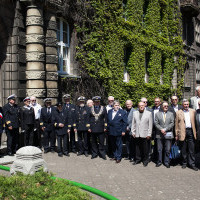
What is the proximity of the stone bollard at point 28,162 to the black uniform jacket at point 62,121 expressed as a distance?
3527 millimetres

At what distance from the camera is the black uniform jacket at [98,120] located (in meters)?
9.05

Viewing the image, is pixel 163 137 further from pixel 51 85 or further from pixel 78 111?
pixel 51 85

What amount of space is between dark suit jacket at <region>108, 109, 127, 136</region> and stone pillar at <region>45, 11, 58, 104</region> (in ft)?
11.8

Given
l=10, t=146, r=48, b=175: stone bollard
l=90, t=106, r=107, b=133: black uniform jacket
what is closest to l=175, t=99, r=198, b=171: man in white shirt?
l=90, t=106, r=107, b=133: black uniform jacket

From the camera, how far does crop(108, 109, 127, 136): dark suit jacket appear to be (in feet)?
28.7

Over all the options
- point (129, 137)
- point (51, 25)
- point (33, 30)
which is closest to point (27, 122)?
point (129, 137)

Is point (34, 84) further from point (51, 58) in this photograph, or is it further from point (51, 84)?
point (51, 58)

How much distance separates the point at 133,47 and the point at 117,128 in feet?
28.6

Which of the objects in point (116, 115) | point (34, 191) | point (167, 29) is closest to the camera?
point (34, 191)

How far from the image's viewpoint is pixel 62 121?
9.41m

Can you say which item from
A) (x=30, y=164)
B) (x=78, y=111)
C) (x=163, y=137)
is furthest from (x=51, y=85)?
(x=30, y=164)

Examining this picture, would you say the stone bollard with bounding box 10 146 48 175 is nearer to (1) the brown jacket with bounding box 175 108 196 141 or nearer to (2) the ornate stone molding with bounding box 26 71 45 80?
(1) the brown jacket with bounding box 175 108 196 141

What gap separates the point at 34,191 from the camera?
4.50 metres

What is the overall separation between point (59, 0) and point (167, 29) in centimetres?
1020
